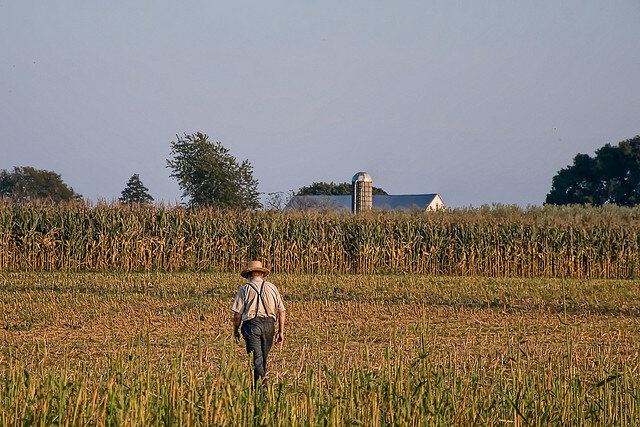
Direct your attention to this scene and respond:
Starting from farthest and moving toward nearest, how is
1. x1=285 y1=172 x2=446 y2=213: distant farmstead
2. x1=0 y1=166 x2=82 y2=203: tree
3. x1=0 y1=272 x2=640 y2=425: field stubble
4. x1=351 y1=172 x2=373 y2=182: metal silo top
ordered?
x1=0 y1=166 x2=82 y2=203: tree → x1=351 y1=172 x2=373 y2=182: metal silo top → x1=285 y1=172 x2=446 y2=213: distant farmstead → x1=0 y1=272 x2=640 y2=425: field stubble

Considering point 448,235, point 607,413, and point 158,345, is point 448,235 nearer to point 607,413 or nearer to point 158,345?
point 158,345

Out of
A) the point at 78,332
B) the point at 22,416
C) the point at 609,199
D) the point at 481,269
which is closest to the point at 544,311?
the point at 78,332

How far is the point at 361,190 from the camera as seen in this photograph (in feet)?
150

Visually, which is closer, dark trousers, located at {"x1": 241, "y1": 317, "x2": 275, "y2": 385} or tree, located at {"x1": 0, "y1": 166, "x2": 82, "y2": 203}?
dark trousers, located at {"x1": 241, "y1": 317, "x2": 275, "y2": 385}

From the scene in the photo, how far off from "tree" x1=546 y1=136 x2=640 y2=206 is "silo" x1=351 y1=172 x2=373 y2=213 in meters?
28.4

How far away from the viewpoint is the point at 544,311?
18.9m

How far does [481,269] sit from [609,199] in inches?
1636

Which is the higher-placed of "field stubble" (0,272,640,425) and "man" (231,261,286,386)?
"man" (231,261,286,386)

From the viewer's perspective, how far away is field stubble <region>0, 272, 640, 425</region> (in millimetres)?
5832

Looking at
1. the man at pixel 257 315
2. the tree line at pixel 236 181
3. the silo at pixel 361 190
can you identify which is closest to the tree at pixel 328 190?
the tree line at pixel 236 181

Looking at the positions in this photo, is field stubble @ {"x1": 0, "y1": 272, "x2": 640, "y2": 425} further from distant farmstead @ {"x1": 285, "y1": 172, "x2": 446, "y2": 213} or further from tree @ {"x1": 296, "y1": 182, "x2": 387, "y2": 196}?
tree @ {"x1": 296, "y1": 182, "x2": 387, "y2": 196}

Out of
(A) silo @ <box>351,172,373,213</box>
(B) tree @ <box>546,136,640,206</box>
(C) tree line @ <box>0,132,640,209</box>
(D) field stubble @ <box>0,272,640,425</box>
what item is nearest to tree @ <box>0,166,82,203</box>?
(C) tree line @ <box>0,132,640,209</box>

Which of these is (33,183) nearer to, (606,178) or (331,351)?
(606,178)

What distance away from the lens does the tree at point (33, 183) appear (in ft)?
249
